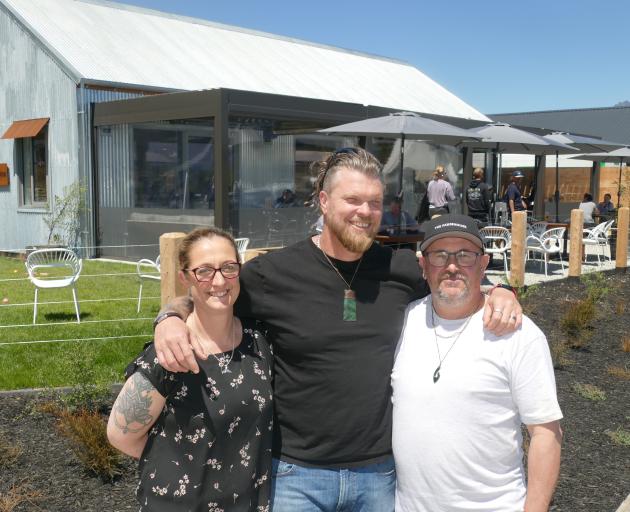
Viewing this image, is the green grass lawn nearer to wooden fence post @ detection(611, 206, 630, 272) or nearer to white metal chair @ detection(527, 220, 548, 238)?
white metal chair @ detection(527, 220, 548, 238)

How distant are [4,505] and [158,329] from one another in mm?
2032

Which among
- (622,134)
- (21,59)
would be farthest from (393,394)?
(622,134)

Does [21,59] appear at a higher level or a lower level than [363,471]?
higher

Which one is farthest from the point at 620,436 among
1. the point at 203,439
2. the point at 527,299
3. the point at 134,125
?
the point at 134,125

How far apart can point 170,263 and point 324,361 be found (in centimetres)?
176

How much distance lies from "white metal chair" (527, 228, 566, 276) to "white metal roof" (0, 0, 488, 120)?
8.76 m

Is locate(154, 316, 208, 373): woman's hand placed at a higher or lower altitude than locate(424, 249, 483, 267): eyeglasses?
lower

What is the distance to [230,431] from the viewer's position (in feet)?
7.26

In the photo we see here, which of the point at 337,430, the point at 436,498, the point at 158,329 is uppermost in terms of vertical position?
the point at 158,329

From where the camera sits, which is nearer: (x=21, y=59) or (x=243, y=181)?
(x=243, y=181)

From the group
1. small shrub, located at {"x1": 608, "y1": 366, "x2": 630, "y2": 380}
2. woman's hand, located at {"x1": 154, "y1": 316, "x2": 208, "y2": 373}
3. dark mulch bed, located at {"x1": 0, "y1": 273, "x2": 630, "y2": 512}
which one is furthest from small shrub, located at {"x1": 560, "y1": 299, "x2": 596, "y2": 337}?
woman's hand, located at {"x1": 154, "y1": 316, "x2": 208, "y2": 373}

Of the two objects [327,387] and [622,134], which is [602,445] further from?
[622,134]

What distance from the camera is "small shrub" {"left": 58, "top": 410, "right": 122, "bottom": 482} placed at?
4117 millimetres

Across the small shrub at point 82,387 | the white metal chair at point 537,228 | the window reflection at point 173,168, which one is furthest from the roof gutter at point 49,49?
the small shrub at point 82,387
